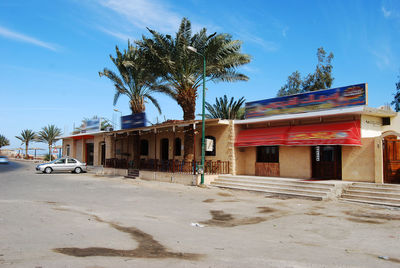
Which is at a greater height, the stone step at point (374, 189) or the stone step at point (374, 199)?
the stone step at point (374, 189)

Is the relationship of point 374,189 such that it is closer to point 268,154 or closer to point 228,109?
point 268,154

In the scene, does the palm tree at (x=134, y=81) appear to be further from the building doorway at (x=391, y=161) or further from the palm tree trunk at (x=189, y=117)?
the building doorway at (x=391, y=161)

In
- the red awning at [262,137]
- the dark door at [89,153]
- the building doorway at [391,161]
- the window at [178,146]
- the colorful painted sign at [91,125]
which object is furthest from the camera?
the dark door at [89,153]

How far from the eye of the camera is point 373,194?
1297cm

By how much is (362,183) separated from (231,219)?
7540 mm

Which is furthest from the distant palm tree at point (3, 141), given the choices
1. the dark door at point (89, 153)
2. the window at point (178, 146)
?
the window at point (178, 146)

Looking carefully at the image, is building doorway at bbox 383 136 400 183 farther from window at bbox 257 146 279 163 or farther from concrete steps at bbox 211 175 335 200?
window at bbox 257 146 279 163

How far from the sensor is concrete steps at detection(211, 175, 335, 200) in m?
13.8

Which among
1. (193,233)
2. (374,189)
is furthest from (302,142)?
(193,233)

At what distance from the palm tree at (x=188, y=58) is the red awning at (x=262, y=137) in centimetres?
326

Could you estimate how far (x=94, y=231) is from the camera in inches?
287

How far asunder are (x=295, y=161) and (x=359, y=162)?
361 centimetres

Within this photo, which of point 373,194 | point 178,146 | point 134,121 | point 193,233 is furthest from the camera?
point 134,121

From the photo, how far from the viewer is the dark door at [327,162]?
53.5 feet
